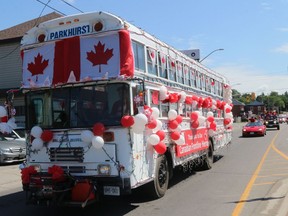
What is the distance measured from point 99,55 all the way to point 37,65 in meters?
1.40

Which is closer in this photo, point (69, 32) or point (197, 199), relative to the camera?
point (69, 32)

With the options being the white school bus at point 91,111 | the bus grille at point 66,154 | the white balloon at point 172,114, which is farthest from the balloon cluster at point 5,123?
the white balloon at point 172,114

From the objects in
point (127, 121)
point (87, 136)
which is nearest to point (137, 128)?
point (127, 121)

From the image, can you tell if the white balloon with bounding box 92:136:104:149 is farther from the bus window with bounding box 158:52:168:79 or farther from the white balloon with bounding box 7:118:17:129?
the bus window with bounding box 158:52:168:79

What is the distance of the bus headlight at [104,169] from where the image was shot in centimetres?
730

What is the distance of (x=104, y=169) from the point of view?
7.32 metres

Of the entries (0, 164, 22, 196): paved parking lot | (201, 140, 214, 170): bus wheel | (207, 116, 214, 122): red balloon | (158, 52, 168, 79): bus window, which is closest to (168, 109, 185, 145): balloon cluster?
(158, 52, 168, 79): bus window

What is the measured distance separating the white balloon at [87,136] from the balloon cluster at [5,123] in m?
1.92

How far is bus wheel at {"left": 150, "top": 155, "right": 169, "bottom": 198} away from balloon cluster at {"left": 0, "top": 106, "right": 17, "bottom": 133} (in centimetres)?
304

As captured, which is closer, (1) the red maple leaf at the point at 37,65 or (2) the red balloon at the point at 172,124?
(1) the red maple leaf at the point at 37,65

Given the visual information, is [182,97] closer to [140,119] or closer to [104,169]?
[140,119]

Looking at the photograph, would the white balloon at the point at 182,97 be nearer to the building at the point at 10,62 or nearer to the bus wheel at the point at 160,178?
the bus wheel at the point at 160,178

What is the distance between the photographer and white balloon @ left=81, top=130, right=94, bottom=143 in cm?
725

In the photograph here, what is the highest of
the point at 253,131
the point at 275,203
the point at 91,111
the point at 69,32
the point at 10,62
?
the point at 10,62
